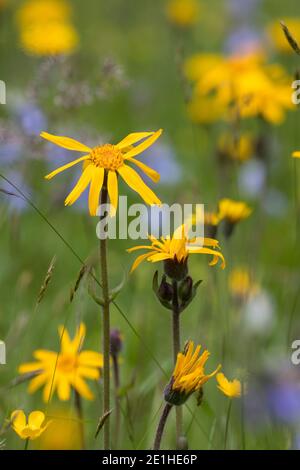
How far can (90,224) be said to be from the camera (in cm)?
281

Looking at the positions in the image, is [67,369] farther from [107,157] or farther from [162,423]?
[107,157]

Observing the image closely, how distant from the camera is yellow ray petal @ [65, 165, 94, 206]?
1378 mm

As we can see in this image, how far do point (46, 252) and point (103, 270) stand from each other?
1573mm

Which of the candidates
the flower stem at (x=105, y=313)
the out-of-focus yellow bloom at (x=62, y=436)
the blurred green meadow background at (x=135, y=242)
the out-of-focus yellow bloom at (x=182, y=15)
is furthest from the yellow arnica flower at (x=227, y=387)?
the out-of-focus yellow bloom at (x=182, y=15)

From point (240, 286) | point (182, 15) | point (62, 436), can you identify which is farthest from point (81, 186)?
point (182, 15)

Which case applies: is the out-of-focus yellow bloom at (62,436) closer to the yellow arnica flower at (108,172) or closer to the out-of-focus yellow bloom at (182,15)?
the yellow arnica flower at (108,172)

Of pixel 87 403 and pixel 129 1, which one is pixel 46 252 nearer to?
pixel 87 403

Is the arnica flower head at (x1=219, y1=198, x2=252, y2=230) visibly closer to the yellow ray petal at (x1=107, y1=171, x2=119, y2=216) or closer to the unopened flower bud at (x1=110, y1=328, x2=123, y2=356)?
the unopened flower bud at (x1=110, y1=328, x2=123, y2=356)

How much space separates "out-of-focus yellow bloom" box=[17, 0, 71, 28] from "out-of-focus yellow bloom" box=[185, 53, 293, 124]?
113cm

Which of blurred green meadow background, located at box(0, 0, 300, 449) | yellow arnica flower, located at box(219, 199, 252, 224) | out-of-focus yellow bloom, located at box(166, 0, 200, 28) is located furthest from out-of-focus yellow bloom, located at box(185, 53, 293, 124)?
out-of-focus yellow bloom, located at box(166, 0, 200, 28)

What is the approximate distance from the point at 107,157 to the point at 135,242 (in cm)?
154

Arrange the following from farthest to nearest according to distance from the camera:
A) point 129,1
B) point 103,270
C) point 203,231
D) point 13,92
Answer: point 129,1 < point 13,92 < point 203,231 < point 103,270
